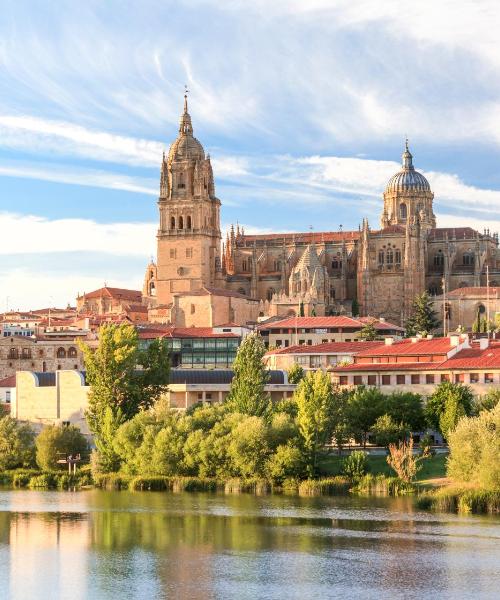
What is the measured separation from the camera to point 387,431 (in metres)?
69.2

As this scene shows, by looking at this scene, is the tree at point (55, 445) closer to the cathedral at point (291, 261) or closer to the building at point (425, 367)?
the building at point (425, 367)

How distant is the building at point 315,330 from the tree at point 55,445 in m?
43.2

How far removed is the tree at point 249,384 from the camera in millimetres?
72438

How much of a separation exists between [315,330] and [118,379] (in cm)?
4502

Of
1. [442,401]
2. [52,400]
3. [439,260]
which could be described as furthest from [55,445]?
[439,260]

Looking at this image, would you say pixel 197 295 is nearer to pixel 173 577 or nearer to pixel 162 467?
pixel 162 467

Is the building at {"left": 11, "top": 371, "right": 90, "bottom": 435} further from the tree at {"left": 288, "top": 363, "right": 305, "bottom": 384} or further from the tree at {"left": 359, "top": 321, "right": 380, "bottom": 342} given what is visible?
the tree at {"left": 359, "top": 321, "right": 380, "bottom": 342}

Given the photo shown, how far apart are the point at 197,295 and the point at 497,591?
92592 mm

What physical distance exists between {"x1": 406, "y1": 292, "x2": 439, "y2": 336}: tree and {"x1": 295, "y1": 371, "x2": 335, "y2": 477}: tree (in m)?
60.8

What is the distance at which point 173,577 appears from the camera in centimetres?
4478

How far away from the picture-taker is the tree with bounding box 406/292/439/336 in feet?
429

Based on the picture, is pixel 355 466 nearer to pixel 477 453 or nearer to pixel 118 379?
pixel 477 453

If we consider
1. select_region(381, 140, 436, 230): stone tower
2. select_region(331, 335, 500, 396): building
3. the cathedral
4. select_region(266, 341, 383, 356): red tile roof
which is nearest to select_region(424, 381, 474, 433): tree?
select_region(331, 335, 500, 396): building

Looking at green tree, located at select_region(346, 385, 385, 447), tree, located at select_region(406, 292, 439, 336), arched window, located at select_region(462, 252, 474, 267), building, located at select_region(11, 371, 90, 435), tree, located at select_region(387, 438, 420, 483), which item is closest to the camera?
tree, located at select_region(387, 438, 420, 483)
